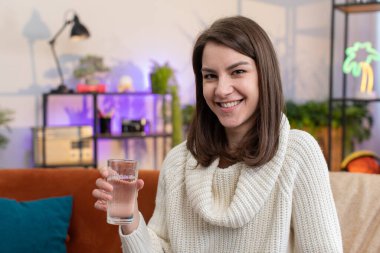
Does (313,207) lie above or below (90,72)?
below

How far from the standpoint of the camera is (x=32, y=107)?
5.47 m

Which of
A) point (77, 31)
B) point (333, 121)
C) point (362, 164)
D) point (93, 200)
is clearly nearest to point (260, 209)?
point (93, 200)

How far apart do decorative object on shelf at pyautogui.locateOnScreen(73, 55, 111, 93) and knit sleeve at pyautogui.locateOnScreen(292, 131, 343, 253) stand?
13.2ft

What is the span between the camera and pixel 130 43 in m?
5.83

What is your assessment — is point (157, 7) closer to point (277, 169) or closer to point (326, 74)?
point (326, 74)

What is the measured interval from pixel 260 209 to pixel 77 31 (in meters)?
3.93

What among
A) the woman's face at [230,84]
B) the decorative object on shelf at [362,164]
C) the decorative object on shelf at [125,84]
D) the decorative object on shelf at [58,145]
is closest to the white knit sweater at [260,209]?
the woman's face at [230,84]

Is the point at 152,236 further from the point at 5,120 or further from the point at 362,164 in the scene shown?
the point at 5,120

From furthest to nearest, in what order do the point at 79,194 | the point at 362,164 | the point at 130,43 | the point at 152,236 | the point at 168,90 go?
the point at 130,43
the point at 168,90
the point at 362,164
the point at 79,194
the point at 152,236

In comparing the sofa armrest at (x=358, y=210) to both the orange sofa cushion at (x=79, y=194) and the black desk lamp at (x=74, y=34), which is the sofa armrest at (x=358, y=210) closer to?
the orange sofa cushion at (x=79, y=194)

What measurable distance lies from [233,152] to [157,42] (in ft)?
14.6

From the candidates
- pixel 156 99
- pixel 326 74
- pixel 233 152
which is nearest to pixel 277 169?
pixel 233 152

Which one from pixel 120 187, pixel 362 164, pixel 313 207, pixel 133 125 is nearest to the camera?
pixel 120 187

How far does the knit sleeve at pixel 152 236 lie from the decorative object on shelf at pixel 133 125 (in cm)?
379
